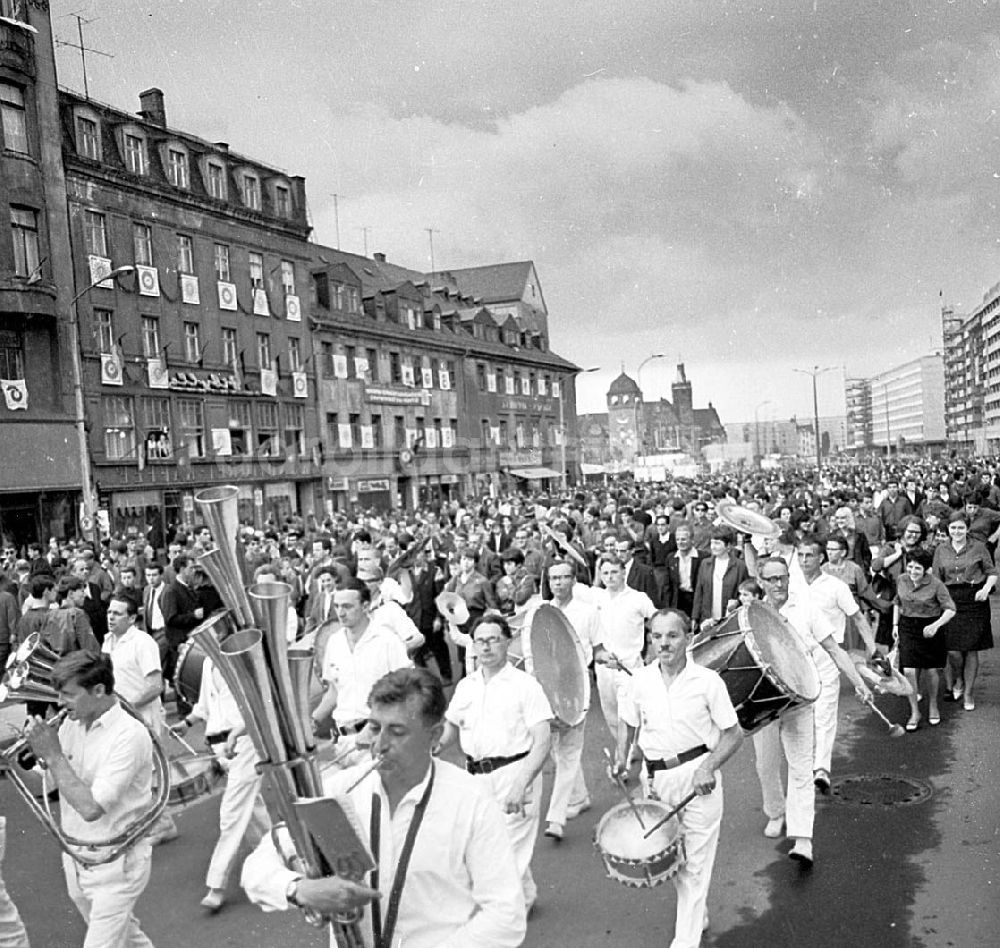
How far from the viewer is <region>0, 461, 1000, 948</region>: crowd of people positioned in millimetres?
2881

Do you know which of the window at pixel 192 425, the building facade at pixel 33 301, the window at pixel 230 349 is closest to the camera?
the building facade at pixel 33 301

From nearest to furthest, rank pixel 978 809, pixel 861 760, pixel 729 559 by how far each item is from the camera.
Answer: pixel 978 809, pixel 861 760, pixel 729 559

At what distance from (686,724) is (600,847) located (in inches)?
30.9

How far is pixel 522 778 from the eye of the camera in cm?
552

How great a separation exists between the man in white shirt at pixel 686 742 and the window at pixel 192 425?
102ft

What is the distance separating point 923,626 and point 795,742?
3.69 meters

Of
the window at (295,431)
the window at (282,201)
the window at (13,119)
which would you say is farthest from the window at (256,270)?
the window at (13,119)

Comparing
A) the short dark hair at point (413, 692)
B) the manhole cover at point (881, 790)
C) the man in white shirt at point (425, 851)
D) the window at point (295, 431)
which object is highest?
the window at point (295, 431)

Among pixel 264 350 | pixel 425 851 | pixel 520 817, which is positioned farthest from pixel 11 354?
pixel 425 851

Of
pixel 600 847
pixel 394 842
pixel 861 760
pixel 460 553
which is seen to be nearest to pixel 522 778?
pixel 600 847

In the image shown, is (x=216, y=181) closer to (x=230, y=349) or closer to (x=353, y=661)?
→ (x=230, y=349)

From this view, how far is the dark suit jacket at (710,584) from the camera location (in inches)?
438

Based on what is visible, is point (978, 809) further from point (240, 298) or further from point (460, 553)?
point (240, 298)

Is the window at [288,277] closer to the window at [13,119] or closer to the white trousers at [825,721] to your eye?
the window at [13,119]
